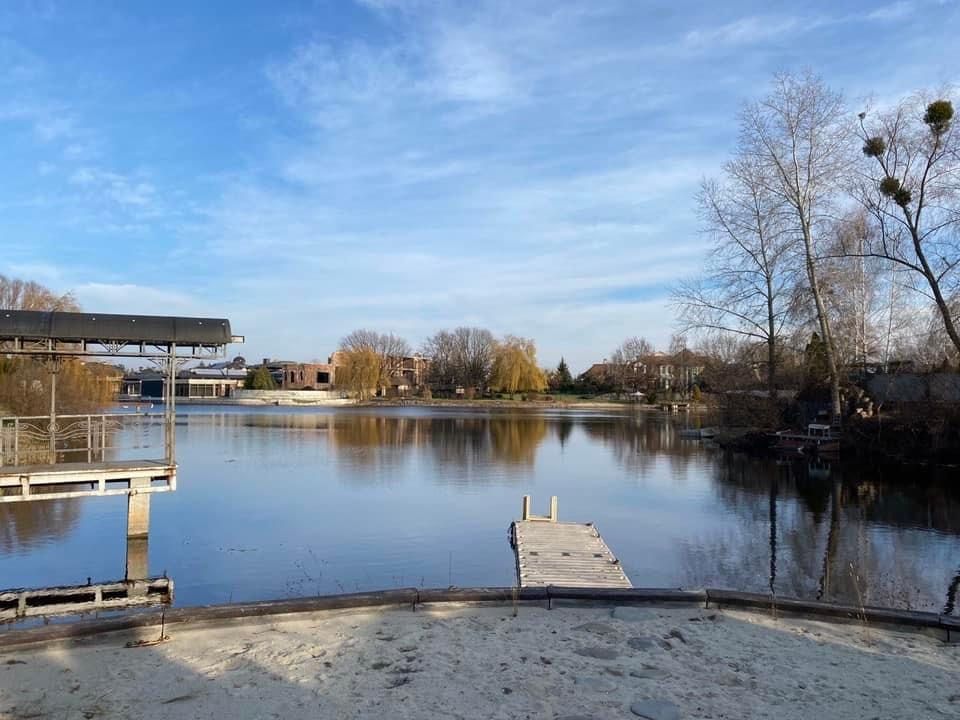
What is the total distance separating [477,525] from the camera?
51.2 feet

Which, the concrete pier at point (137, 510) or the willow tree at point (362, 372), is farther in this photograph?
the willow tree at point (362, 372)

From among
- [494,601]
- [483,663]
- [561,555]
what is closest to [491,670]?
[483,663]

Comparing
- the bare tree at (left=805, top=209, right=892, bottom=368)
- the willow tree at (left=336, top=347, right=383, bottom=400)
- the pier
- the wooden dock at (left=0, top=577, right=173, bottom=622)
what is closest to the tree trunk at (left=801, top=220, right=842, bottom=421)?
the bare tree at (left=805, top=209, right=892, bottom=368)

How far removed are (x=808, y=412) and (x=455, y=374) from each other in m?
73.6

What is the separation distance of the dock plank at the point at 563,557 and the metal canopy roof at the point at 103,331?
6616 mm

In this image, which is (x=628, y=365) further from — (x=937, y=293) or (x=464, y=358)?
(x=937, y=293)

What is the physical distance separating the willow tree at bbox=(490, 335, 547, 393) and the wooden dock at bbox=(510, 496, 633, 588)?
256 ft

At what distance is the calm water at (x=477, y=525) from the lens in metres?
11.3

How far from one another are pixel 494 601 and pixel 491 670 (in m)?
1.88

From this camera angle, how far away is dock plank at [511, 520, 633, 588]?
35.1ft

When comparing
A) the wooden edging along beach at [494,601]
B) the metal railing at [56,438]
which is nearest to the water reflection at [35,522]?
the metal railing at [56,438]

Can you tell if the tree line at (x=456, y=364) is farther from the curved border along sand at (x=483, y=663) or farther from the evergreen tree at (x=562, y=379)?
the curved border along sand at (x=483, y=663)

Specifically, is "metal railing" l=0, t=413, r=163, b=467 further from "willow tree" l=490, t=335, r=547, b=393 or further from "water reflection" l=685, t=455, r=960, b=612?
"willow tree" l=490, t=335, r=547, b=393

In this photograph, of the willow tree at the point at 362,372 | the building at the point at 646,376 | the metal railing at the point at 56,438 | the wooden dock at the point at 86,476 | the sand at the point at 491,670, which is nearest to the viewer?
the sand at the point at 491,670
